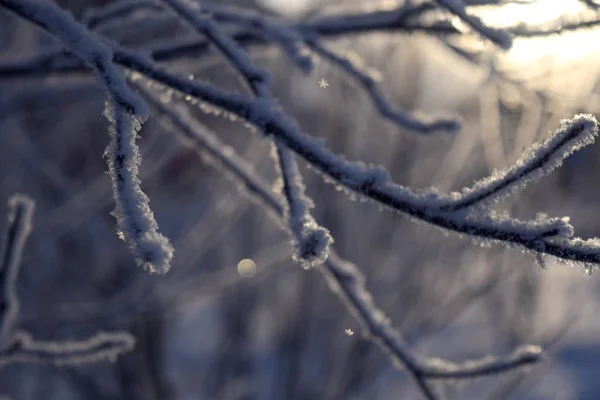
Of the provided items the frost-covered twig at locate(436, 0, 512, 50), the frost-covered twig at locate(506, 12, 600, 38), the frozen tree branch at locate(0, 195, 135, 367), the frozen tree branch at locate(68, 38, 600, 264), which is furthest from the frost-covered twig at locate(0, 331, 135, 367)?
the frost-covered twig at locate(506, 12, 600, 38)

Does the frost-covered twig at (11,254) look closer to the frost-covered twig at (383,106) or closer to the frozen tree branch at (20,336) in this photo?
the frozen tree branch at (20,336)

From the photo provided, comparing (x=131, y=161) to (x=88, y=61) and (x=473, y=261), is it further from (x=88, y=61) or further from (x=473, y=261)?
(x=473, y=261)

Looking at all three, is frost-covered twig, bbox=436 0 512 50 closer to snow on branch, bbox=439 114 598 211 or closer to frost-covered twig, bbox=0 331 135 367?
snow on branch, bbox=439 114 598 211

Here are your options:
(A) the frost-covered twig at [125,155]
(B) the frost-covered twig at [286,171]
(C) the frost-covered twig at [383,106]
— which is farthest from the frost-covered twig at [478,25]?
(A) the frost-covered twig at [125,155]

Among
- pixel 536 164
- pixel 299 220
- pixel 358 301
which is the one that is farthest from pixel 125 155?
pixel 358 301

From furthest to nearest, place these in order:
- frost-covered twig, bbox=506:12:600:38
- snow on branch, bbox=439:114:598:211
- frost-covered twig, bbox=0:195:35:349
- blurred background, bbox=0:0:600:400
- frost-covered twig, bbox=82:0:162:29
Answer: blurred background, bbox=0:0:600:400
frost-covered twig, bbox=82:0:162:29
frost-covered twig, bbox=506:12:600:38
frost-covered twig, bbox=0:195:35:349
snow on branch, bbox=439:114:598:211

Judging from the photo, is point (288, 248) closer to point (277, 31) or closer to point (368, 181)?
point (277, 31)
